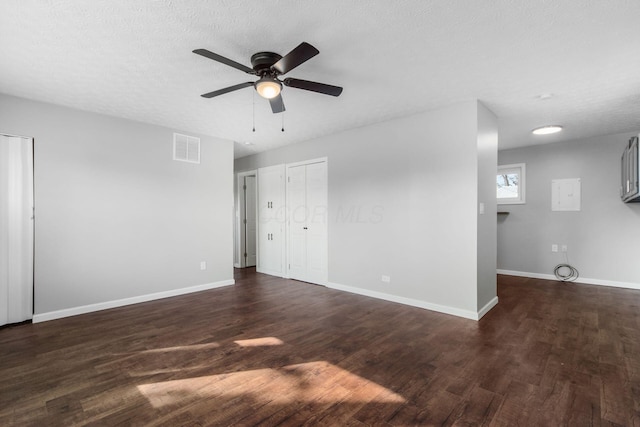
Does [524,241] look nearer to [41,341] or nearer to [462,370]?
[462,370]

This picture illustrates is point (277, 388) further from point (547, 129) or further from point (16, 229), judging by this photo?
point (547, 129)

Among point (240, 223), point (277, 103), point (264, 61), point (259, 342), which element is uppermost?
point (264, 61)

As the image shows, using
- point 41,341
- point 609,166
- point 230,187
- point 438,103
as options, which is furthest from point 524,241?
point 41,341

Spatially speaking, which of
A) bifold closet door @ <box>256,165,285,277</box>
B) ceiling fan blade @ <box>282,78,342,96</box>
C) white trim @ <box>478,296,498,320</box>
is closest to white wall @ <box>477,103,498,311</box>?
white trim @ <box>478,296,498,320</box>

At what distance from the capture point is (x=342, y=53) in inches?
97.4

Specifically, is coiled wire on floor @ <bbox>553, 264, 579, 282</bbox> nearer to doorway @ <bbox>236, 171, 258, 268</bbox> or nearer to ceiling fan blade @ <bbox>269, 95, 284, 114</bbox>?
ceiling fan blade @ <bbox>269, 95, 284, 114</bbox>

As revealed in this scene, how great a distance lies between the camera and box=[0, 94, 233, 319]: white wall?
138 inches

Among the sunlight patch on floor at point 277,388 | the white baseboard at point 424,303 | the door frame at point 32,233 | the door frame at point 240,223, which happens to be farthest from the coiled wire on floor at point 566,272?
the door frame at point 32,233

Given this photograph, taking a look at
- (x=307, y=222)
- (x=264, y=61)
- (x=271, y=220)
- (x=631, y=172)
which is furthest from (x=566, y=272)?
(x=264, y=61)

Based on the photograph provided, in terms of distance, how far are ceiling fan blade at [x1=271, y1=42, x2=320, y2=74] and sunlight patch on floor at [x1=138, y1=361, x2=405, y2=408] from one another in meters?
2.37

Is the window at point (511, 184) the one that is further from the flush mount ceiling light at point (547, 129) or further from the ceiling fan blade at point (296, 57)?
the ceiling fan blade at point (296, 57)

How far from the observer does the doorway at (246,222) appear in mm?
6926

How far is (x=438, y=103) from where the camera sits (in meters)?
3.58

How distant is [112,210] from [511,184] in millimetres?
7134
